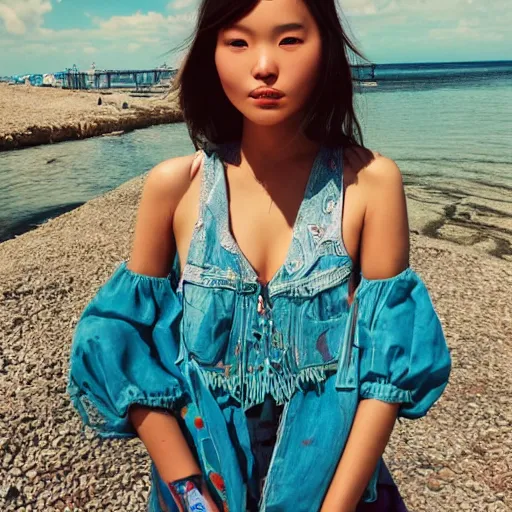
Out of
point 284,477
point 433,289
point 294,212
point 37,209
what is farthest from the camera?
point 37,209

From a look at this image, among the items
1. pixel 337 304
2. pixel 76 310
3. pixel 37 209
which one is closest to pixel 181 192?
pixel 337 304

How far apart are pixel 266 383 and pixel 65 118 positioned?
2912 cm

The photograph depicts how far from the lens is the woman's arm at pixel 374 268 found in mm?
1174

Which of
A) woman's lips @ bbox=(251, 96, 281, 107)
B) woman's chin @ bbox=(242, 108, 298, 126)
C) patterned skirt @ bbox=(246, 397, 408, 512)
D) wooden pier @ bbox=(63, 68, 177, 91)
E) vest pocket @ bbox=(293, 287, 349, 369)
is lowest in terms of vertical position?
wooden pier @ bbox=(63, 68, 177, 91)

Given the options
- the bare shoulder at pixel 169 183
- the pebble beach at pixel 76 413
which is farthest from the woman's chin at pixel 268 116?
the pebble beach at pixel 76 413

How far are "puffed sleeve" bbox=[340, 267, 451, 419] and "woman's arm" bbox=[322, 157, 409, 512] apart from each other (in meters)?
0.03

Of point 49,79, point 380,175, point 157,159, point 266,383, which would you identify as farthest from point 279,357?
point 49,79

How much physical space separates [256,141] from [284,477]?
69 centimetres

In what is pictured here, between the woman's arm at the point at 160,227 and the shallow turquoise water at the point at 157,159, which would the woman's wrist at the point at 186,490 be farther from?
the shallow turquoise water at the point at 157,159

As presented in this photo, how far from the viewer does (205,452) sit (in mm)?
1209

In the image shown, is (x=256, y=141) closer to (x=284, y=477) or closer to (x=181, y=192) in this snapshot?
(x=181, y=192)

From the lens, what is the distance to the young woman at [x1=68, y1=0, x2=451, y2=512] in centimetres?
117

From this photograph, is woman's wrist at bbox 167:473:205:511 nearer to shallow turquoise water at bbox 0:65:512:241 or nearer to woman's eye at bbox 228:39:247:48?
woman's eye at bbox 228:39:247:48

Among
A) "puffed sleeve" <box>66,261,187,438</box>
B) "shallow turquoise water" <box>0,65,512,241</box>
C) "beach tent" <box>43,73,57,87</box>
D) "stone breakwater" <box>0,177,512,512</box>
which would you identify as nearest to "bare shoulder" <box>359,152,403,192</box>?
"puffed sleeve" <box>66,261,187,438</box>
